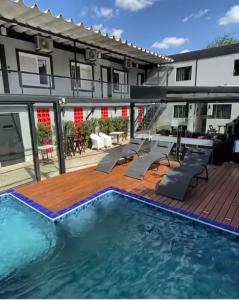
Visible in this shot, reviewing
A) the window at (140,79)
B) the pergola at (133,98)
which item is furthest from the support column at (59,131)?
the window at (140,79)

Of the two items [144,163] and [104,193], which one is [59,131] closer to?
[104,193]

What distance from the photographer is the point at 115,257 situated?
141 inches

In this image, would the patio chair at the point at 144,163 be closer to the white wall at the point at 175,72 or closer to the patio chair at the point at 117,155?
the patio chair at the point at 117,155

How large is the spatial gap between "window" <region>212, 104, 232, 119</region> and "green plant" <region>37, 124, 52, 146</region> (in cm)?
1172

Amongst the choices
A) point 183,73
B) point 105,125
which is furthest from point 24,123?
point 183,73

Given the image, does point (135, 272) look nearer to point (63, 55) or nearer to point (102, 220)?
point (102, 220)

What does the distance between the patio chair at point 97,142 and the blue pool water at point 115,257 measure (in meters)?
7.39

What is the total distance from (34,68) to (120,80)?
23.8 feet

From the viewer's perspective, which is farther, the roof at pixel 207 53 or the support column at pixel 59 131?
the roof at pixel 207 53

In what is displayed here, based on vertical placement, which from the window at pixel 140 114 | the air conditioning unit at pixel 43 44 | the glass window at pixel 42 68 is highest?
the air conditioning unit at pixel 43 44

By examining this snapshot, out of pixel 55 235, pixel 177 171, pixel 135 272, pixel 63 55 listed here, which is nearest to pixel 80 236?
pixel 55 235

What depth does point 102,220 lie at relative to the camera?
465 centimetres

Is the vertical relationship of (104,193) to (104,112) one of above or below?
below

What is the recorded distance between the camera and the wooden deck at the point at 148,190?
15.7 feet
